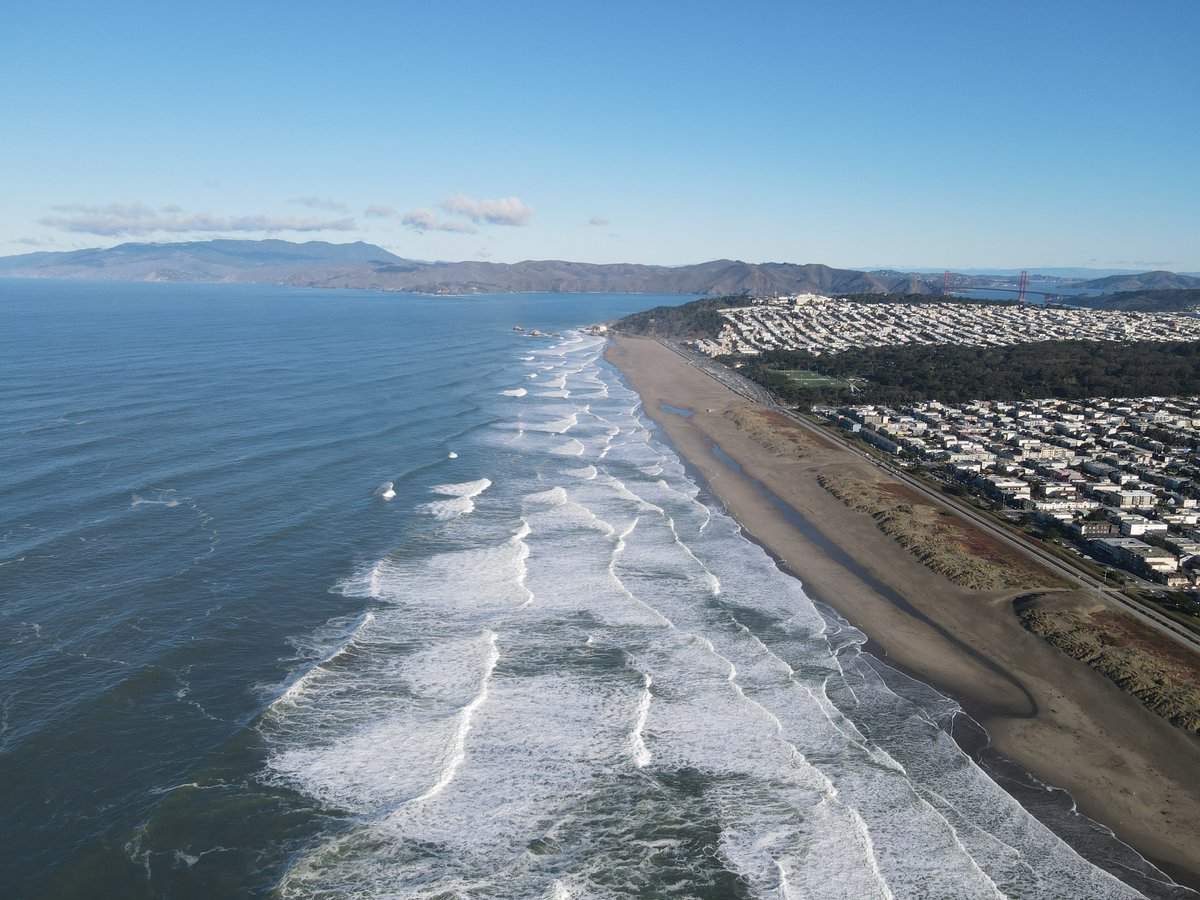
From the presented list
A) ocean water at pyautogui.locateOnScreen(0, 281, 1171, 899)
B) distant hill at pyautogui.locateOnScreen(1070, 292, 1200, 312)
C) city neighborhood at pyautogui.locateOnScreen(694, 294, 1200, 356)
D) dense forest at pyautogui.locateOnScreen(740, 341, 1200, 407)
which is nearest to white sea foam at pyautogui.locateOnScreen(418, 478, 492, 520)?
ocean water at pyautogui.locateOnScreen(0, 281, 1171, 899)

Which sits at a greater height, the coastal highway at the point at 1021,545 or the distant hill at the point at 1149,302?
the distant hill at the point at 1149,302

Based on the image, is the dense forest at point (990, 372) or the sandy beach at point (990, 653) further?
the dense forest at point (990, 372)

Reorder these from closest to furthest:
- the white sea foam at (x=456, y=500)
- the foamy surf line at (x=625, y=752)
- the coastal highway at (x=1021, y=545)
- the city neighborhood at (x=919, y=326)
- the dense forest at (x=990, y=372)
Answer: the foamy surf line at (x=625, y=752), the coastal highway at (x=1021, y=545), the white sea foam at (x=456, y=500), the dense forest at (x=990, y=372), the city neighborhood at (x=919, y=326)

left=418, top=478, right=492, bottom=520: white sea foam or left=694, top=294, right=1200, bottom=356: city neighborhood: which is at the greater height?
left=694, top=294, right=1200, bottom=356: city neighborhood

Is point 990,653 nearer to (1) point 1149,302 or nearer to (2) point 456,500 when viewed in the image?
(2) point 456,500

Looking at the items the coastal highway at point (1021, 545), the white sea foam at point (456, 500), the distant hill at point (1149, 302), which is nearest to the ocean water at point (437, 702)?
the white sea foam at point (456, 500)

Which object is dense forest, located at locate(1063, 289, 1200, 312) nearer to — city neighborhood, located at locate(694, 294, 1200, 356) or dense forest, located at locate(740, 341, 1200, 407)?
city neighborhood, located at locate(694, 294, 1200, 356)

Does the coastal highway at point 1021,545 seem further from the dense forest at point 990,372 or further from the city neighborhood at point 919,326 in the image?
the city neighborhood at point 919,326
